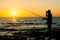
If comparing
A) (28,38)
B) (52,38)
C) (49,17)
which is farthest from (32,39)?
(49,17)

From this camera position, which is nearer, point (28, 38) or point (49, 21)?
point (49, 21)

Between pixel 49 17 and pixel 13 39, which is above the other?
pixel 49 17

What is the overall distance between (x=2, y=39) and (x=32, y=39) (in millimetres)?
3570

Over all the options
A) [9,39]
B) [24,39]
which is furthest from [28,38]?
[9,39]

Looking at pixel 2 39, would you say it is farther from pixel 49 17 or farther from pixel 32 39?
pixel 49 17

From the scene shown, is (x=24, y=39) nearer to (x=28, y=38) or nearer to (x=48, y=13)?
(x=28, y=38)

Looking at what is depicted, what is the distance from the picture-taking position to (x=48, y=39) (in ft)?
70.8

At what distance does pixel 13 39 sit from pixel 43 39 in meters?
3.48

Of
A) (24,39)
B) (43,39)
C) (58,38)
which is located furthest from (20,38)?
(58,38)

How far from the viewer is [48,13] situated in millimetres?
20562

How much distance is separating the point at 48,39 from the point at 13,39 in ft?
13.7

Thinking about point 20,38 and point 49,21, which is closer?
point 49,21

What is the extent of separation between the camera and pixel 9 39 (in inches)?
915

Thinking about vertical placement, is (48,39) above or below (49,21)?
below
